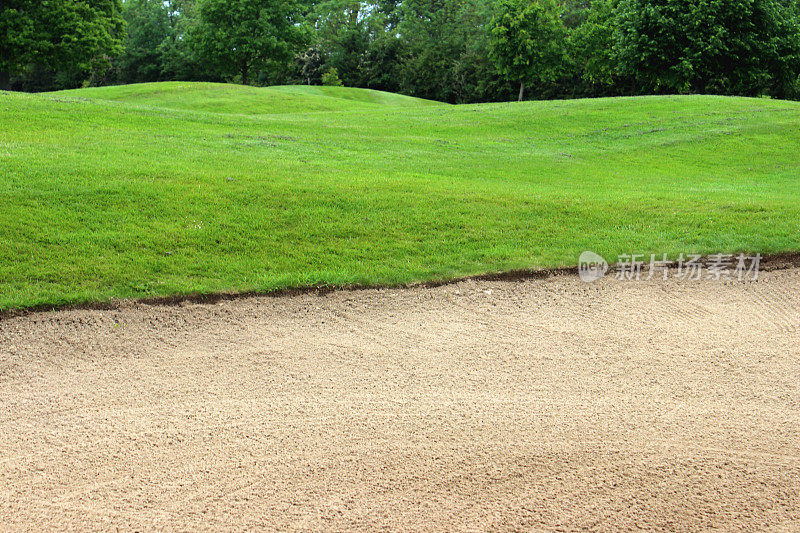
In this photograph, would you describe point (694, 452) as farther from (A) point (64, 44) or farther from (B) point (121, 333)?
(A) point (64, 44)

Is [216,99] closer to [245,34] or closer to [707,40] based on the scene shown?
[245,34]

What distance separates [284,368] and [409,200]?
17.8ft

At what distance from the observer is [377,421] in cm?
522

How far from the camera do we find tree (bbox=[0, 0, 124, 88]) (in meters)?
38.8

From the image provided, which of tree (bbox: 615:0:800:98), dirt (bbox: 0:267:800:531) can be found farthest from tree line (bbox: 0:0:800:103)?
dirt (bbox: 0:267:800:531)

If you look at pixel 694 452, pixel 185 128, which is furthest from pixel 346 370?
pixel 185 128

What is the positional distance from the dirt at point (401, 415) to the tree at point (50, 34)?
40.4 m

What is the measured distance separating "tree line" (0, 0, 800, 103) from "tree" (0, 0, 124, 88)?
0.29 ft

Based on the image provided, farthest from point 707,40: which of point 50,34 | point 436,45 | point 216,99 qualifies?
point 50,34

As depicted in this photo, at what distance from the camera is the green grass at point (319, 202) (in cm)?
819

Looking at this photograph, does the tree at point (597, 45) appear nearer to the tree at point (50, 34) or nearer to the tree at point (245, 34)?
the tree at point (245, 34)

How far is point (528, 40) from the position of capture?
1873 inches

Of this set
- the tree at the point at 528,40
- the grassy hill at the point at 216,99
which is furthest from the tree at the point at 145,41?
the tree at the point at 528,40

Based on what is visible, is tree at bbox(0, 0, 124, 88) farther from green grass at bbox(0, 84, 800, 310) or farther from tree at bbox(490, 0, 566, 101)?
tree at bbox(490, 0, 566, 101)
